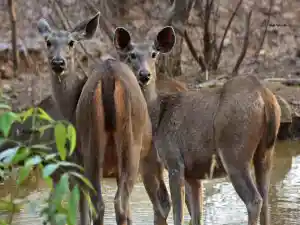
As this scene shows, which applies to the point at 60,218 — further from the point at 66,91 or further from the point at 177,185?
the point at 177,185

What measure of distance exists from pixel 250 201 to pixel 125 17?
9597 millimetres

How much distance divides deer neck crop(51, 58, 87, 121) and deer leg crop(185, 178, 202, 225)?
1300 mm

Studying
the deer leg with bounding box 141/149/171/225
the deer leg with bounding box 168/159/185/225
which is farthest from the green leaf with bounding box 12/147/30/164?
the deer leg with bounding box 141/149/171/225

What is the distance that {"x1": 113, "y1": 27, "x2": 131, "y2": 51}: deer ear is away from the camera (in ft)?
25.9

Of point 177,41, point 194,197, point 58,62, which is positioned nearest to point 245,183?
point 194,197

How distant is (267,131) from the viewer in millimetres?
6852

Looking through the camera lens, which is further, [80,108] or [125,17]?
[125,17]

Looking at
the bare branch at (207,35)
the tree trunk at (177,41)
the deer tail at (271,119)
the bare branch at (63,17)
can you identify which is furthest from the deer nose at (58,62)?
the bare branch at (207,35)

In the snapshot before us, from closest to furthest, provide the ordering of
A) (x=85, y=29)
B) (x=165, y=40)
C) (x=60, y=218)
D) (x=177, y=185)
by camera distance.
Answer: (x=60, y=218), (x=177, y=185), (x=85, y=29), (x=165, y=40)

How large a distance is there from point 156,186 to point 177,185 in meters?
0.30

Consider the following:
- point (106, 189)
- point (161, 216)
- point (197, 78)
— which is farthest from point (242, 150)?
point (197, 78)

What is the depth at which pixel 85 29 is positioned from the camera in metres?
7.65

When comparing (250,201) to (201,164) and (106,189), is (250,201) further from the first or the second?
(106,189)

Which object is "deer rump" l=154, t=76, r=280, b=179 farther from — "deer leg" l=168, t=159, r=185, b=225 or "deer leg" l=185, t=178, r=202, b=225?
"deer leg" l=185, t=178, r=202, b=225
